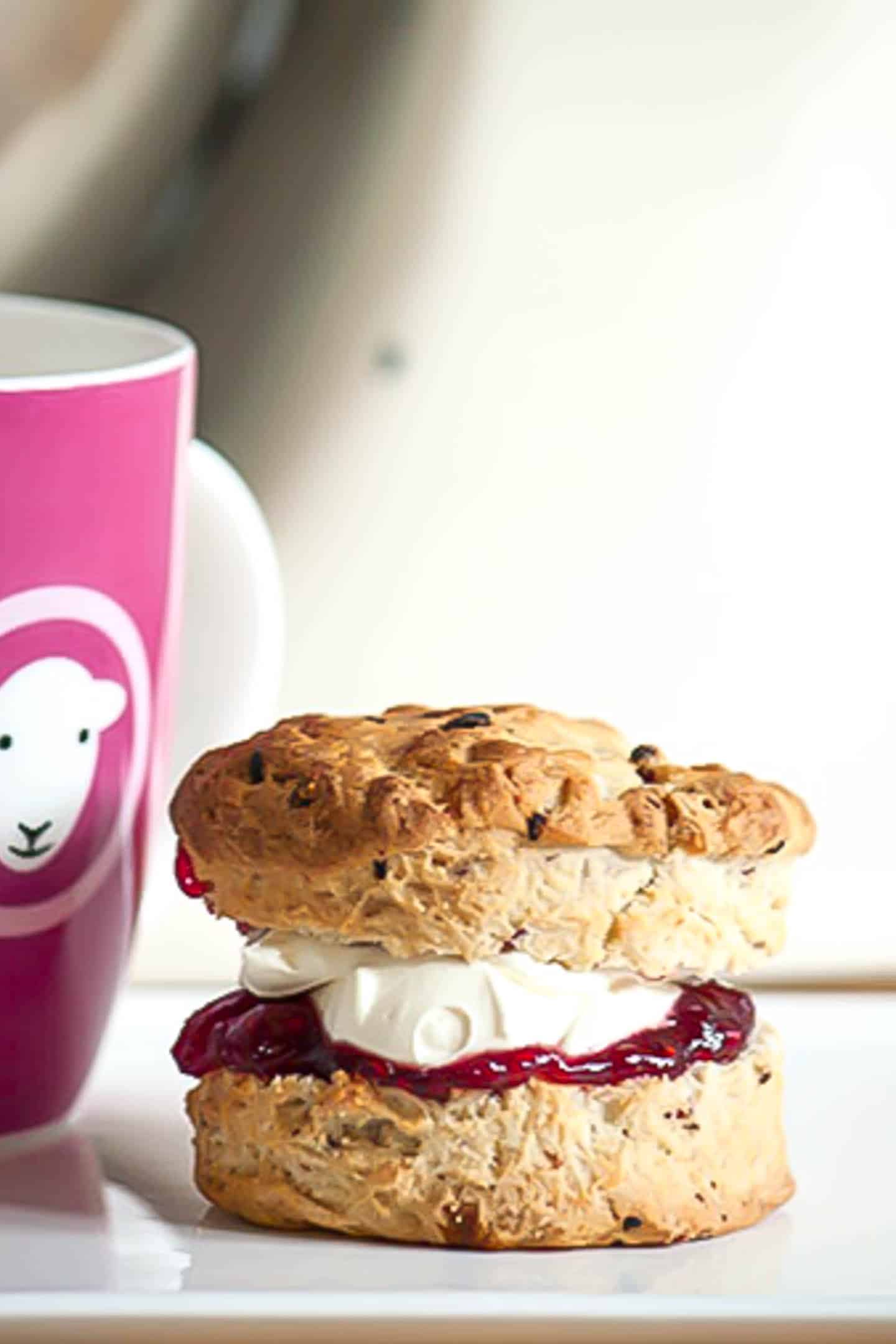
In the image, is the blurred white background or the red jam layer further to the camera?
the blurred white background

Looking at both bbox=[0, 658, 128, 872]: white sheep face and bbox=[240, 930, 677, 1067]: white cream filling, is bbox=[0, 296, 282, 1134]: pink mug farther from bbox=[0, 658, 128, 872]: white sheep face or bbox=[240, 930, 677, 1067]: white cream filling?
bbox=[240, 930, 677, 1067]: white cream filling

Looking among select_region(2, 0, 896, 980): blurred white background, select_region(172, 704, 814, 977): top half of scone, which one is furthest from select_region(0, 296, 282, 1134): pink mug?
select_region(2, 0, 896, 980): blurred white background

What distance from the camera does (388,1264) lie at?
34.8 inches

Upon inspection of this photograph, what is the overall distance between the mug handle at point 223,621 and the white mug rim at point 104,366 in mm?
55

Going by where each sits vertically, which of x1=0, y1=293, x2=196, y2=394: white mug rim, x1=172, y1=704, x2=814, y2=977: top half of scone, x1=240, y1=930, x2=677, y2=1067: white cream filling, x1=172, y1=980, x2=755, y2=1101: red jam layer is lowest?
x1=172, y1=980, x2=755, y2=1101: red jam layer

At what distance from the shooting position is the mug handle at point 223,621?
1.19m

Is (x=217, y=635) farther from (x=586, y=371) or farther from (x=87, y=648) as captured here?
(x=586, y=371)

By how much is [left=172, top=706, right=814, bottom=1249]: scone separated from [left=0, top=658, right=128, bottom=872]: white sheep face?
0.38 feet

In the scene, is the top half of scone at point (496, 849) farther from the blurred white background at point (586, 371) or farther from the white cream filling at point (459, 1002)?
the blurred white background at point (586, 371)

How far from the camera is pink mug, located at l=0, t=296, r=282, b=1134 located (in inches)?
40.6

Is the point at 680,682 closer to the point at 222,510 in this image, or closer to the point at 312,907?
the point at 222,510

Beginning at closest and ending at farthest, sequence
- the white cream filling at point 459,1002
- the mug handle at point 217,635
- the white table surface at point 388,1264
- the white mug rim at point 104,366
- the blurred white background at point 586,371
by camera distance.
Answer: the white table surface at point 388,1264
the white cream filling at point 459,1002
the white mug rim at point 104,366
the mug handle at point 217,635
the blurred white background at point 586,371

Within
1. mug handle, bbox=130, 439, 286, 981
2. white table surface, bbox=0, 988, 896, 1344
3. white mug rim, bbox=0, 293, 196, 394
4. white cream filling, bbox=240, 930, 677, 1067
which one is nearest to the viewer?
white table surface, bbox=0, 988, 896, 1344

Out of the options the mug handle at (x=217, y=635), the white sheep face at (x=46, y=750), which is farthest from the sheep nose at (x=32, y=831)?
the mug handle at (x=217, y=635)
